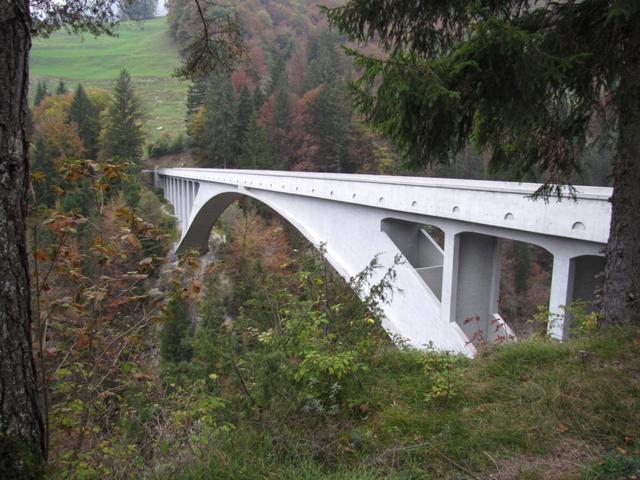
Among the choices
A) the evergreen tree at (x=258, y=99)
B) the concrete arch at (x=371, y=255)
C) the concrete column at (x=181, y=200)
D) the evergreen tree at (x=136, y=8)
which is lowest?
the concrete column at (x=181, y=200)

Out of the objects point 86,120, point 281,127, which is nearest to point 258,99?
point 281,127

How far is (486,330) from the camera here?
31.2ft

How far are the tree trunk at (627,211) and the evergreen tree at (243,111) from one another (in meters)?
38.8

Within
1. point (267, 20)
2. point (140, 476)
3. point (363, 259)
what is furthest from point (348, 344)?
point (267, 20)

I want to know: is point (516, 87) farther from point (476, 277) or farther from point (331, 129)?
point (331, 129)

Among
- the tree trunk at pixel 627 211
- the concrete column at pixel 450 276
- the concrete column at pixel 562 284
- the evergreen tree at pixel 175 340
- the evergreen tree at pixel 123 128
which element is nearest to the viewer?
the tree trunk at pixel 627 211

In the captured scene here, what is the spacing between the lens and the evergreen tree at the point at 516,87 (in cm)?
352

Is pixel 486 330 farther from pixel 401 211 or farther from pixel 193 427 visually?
pixel 193 427

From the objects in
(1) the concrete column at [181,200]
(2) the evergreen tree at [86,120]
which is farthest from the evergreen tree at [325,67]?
(2) the evergreen tree at [86,120]

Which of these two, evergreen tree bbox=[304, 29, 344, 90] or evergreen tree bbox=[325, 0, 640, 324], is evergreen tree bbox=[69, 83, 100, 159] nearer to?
evergreen tree bbox=[304, 29, 344, 90]

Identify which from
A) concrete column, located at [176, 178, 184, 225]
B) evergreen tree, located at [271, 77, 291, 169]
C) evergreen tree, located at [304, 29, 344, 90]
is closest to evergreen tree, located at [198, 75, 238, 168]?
evergreen tree, located at [271, 77, 291, 169]

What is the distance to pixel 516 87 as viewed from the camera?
3791mm

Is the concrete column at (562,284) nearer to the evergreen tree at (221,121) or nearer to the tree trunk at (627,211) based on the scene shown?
the tree trunk at (627,211)

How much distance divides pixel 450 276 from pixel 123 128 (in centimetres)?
3560
